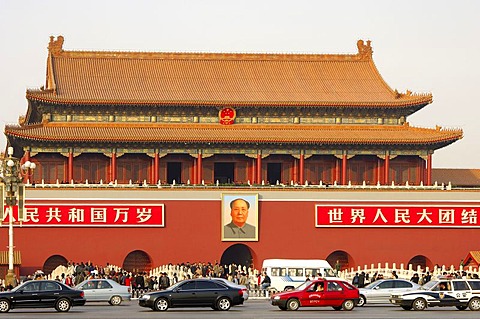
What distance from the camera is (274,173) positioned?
66000 mm

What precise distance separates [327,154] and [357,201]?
4676 millimetres

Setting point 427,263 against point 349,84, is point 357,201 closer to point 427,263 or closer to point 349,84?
point 427,263

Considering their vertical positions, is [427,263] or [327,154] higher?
[327,154]

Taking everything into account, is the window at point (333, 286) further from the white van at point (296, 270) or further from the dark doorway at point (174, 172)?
the dark doorway at point (174, 172)

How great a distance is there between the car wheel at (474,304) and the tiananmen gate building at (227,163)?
20808mm

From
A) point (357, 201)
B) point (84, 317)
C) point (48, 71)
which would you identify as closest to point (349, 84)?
point (357, 201)

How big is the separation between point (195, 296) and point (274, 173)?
2838 cm

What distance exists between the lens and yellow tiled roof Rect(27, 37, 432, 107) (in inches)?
2557

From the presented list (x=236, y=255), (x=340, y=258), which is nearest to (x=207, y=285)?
(x=340, y=258)

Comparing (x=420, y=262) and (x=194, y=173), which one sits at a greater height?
(x=194, y=173)

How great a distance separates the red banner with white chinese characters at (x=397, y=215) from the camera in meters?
60.2

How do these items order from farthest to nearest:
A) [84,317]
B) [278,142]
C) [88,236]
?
[278,142] → [88,236] → [84,317]

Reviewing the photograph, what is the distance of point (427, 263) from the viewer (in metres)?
60.7

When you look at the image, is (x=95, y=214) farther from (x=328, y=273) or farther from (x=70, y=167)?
(x=328, y=273)
